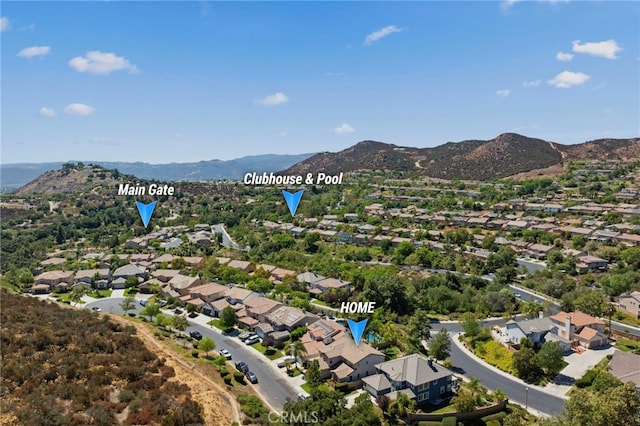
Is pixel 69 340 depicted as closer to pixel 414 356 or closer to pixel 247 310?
pixel 247 310

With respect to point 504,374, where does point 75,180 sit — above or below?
above

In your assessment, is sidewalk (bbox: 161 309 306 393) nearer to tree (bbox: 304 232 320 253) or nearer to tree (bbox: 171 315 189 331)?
tree (bbox: 171 315 189 331)

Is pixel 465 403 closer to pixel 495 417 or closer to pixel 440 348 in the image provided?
pixel 495 417

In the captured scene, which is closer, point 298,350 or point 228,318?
point 298,350

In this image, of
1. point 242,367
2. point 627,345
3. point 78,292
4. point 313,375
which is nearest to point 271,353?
point 242,367

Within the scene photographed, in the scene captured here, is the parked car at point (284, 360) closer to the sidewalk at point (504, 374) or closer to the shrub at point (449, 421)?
the shrub at point (449, 421)

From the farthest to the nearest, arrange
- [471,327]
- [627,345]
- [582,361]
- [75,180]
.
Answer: [75,180] < [471,327] < [627,345] < [582,361]

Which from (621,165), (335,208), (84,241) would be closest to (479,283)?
(335,208)

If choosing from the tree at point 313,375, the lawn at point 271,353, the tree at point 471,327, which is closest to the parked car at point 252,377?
the lawn at point 271,353
